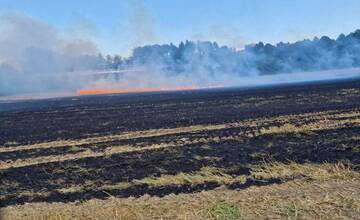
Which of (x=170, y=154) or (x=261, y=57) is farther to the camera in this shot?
(x=261, y=57)

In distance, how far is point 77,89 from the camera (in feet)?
329

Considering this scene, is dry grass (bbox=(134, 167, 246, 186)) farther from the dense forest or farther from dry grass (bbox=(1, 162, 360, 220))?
the dense forest

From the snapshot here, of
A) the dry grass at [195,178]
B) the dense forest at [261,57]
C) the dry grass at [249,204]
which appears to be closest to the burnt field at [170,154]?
the dry grass at [195,178]

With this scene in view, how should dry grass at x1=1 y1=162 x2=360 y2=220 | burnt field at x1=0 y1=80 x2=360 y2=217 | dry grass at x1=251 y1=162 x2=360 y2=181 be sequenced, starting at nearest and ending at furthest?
dry grass at x1=1 y1=162 x2=360 y2=220 < dry grass at x1=251 y1=162 x2=360 y2=181 < burnt field at x1=0 y1=80 x2=360 y2=217

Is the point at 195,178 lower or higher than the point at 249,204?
lower

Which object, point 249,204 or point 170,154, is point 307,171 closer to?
point 249,204

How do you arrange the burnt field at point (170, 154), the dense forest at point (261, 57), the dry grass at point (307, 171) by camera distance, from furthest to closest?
the dense forest at point (261, 57)
the burnt field at point (170, 154)
the dry grass at point (307, 171)

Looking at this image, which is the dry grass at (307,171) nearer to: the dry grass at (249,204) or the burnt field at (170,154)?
the dry grass at (249,204)

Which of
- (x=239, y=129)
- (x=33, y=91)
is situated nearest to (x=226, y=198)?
(x=239, y=129)

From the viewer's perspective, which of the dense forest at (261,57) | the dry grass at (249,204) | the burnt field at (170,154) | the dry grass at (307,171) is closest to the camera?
the dry grass at (249,204)

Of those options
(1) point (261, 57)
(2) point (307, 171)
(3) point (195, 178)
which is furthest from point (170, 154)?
(1) point (261, 57)

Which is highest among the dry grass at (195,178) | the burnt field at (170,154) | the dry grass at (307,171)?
the dry grass at (307,171)

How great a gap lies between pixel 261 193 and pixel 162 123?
1889 cm

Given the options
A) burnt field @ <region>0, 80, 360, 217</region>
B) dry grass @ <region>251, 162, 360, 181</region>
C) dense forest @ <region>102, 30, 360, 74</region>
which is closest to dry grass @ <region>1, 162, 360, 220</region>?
dry grass @ <region>251, 162, 360, 181</region>
